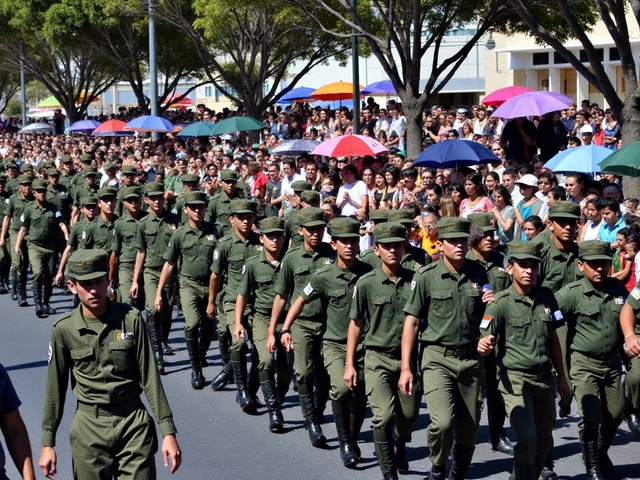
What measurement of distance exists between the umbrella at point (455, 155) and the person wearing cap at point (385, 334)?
6726mm

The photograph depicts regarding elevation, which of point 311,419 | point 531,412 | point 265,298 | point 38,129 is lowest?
point 311,419

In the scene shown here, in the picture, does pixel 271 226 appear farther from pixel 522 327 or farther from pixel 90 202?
pixel 90 202

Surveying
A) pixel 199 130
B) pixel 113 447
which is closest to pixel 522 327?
pixel 113 447

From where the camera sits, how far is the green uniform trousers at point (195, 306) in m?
11.6

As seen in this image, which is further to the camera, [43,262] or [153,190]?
[43,262]

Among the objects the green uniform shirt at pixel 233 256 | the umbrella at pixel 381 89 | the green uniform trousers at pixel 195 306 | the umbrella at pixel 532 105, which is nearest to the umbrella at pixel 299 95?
the umbrella at pixel 381 89

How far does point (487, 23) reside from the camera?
20.7m

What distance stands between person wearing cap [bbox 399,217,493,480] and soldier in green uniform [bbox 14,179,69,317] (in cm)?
898

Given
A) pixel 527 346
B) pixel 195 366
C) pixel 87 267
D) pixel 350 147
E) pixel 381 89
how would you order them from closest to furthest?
1. pixel 87 267
2. pixel 527 346
3. pixel 195 366
4. pixel 350 147
5. pixel 381 89

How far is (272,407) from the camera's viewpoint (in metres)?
9.82

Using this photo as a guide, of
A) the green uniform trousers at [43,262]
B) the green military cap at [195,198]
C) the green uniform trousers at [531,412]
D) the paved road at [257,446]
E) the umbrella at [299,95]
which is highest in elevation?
the umbrella at [299,95]

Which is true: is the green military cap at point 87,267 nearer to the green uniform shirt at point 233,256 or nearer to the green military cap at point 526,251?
the green military cap at point 526,251

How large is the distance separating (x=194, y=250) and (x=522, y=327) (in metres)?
4.91

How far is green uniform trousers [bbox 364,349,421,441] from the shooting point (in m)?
8.07
